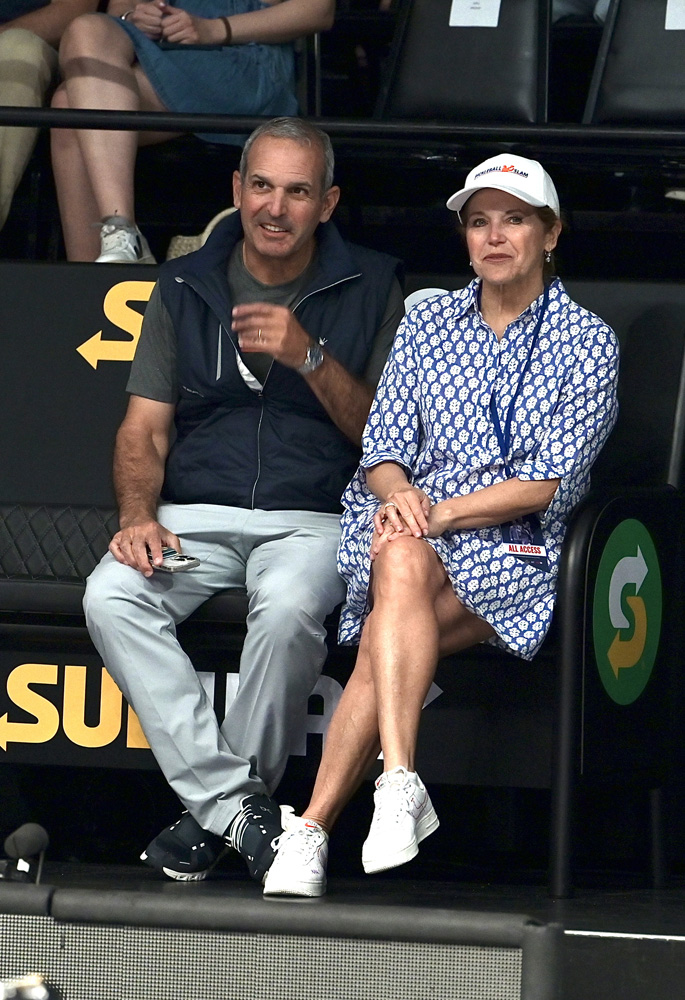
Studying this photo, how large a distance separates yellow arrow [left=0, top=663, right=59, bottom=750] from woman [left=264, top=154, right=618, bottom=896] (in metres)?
0.57

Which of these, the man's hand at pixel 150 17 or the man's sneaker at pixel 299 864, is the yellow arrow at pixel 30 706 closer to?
the man's sneaker at pixel 299 864

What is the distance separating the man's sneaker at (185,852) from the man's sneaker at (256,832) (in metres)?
0.04

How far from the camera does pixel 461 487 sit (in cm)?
265

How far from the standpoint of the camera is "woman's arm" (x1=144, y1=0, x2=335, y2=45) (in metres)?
3.55

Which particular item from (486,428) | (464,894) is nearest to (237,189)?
(486,428)

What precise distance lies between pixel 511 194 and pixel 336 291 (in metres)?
0.42

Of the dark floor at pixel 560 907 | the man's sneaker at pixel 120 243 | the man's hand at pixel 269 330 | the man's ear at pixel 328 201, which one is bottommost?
the dark floor at pixel 560 907

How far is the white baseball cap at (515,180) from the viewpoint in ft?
8.62

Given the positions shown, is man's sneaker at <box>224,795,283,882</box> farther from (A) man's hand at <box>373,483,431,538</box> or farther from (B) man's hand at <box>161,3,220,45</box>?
(B) man's hand at <box>161,3,220,45</box>

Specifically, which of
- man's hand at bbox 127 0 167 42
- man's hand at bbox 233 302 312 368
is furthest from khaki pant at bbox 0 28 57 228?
man's hand at bbox 233 302 312 368

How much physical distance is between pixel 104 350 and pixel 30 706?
83cm

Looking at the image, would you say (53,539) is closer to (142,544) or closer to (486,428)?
(142,544)

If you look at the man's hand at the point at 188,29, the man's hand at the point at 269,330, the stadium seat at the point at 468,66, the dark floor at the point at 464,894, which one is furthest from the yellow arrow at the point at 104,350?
the dark floor at the point at 464,894

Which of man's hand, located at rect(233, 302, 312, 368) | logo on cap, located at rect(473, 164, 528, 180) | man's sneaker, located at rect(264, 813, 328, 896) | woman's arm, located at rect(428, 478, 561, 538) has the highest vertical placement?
logo on cap, located at rect(473, 164, 528, 180)
